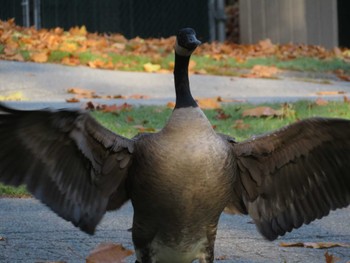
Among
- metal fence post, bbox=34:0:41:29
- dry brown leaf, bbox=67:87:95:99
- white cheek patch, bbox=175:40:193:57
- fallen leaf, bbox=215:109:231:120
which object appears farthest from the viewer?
metal fence post, bbox=34:0:41:29

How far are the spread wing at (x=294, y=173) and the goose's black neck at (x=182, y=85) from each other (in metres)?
0.41

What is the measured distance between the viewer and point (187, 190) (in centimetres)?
393

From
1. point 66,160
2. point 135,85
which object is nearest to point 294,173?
point 66,160

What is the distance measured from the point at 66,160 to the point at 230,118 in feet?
15.5

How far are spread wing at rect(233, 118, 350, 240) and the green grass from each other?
9.89 ft

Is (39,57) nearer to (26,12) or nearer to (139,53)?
(139,53)

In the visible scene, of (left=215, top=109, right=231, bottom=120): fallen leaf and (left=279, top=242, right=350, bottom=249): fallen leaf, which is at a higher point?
(left=215, top=109, right=231, bottom=120): fallen leaf

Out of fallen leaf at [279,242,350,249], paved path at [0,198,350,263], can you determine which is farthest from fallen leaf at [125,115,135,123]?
fallen leaf at [279,242,350,249]

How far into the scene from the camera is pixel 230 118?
28.8ft

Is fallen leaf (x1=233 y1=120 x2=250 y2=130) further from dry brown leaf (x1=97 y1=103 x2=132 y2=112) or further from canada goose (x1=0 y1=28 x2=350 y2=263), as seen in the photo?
canada goose (x1=0 y1=28 x2=350 y2=263)

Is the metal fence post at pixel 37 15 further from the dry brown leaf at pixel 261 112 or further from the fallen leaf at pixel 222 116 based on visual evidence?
the dry brown leaf at pixel 261 112

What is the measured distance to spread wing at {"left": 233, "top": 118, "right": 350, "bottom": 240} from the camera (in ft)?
14.0

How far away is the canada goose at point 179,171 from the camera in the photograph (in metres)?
3.90

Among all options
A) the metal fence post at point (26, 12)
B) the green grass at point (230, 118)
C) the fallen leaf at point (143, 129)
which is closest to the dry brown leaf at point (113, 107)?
the green grass at point (230, 118)
